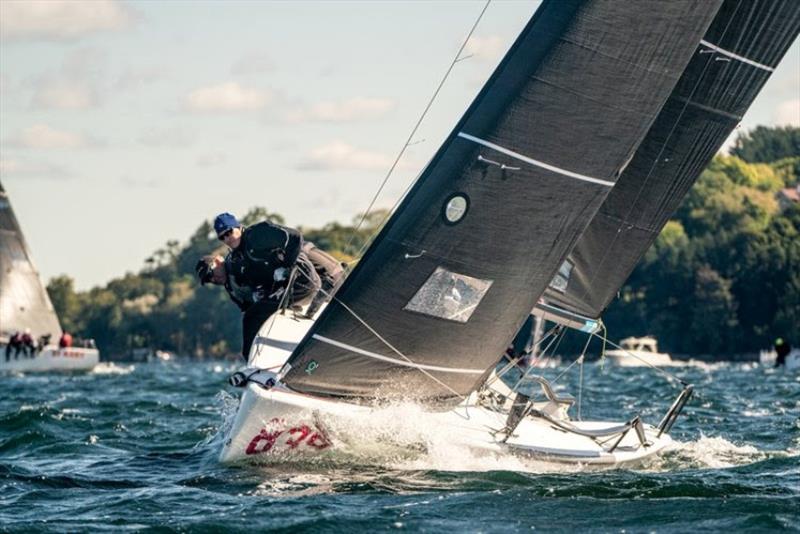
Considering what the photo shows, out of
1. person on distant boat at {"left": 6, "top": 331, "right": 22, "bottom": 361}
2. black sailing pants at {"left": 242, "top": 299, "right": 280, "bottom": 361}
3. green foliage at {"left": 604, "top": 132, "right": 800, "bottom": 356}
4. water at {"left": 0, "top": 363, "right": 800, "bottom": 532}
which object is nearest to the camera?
water at {"left": 0, "top": 363, "right": 800, "bottom": 532}

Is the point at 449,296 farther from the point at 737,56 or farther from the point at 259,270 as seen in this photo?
the point at 737,56

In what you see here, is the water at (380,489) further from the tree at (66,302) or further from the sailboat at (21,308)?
the tree at (66,302)

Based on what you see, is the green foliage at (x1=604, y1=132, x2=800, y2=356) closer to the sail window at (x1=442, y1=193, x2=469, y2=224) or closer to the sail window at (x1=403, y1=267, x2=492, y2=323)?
the sail window at (x1=403, y1=267, x2=492, y2=323)

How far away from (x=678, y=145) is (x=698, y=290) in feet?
231

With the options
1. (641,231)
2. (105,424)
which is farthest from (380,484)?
(105,424)

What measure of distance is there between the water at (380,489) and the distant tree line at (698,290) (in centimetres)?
5224

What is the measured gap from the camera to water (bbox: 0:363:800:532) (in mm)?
10930

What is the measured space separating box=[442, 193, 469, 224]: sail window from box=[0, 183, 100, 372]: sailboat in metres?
37.0

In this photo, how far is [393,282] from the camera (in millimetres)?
13422

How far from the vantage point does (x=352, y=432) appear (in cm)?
1359

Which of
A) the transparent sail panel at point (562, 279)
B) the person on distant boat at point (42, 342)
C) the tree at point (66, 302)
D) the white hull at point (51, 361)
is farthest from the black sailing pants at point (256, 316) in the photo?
the tree at point (66, 302)

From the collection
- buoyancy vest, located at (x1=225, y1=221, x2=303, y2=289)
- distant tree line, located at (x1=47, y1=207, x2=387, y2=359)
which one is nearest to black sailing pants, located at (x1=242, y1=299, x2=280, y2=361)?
buoyancy vest, located at (x1=225, y1=221, x2=303, y2=289)

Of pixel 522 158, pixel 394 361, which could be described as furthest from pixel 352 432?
pixel 522 158

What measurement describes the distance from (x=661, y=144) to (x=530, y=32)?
9.36ft
